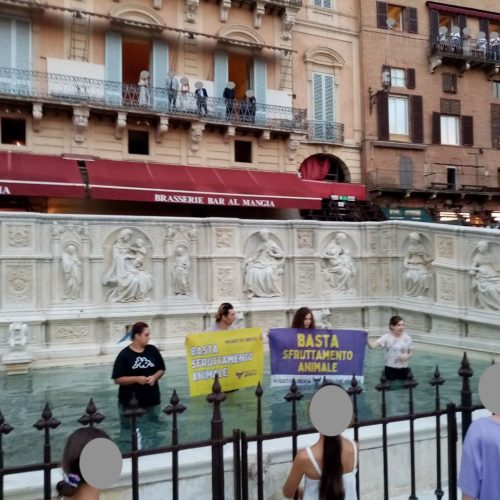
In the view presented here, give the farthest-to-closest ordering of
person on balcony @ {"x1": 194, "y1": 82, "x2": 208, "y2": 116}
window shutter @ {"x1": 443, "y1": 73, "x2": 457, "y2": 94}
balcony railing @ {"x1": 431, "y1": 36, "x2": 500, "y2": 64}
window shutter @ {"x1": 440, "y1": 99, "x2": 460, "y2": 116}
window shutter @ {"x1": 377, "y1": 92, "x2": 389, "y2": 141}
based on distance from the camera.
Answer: window shutter @ {"x1": 443, "y1": 73, "x2": 457, "y2": 94} → window shutter @ {"x1": 440, "y1": 99, "x2": 460, "y2": 116} → balcony railing @ {"x1": 431, "y1": 36, "x2": 500, "y2": 64} → window shutter @ {"x1": 377, "y1": 92, "x2": 389, "y2": 141} → person on balcony @ {"x1": 194, "y1": 82, "x2": 208, "y2": 116}

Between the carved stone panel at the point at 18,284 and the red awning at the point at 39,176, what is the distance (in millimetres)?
8141

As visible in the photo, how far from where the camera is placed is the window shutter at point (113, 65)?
20703mm

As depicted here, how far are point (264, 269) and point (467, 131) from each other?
22268mm

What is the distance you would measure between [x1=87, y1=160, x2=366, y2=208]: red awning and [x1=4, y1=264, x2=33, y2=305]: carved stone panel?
8.89m

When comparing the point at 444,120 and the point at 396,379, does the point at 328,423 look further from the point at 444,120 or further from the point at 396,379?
the point at 444,120

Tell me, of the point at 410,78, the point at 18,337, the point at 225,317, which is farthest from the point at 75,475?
the point at 410,78

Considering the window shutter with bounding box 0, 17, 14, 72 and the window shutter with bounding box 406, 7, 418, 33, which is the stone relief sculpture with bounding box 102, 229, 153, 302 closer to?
the window shutter with bounding box 0, 17, 14, 72

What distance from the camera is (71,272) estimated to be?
937 centimetres

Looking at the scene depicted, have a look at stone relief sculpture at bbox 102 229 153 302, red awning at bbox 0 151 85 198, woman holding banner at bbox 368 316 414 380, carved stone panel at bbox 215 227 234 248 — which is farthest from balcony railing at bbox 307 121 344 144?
woman holding banner at bbox 368 316 414 380

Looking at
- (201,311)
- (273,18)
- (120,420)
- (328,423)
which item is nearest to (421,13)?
(273,18)

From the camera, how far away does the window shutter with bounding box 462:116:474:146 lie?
1143 inches

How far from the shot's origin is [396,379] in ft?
24.1

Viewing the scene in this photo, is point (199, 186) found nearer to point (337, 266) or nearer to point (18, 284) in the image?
point (337, 266)

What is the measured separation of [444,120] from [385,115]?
14.0 feet
